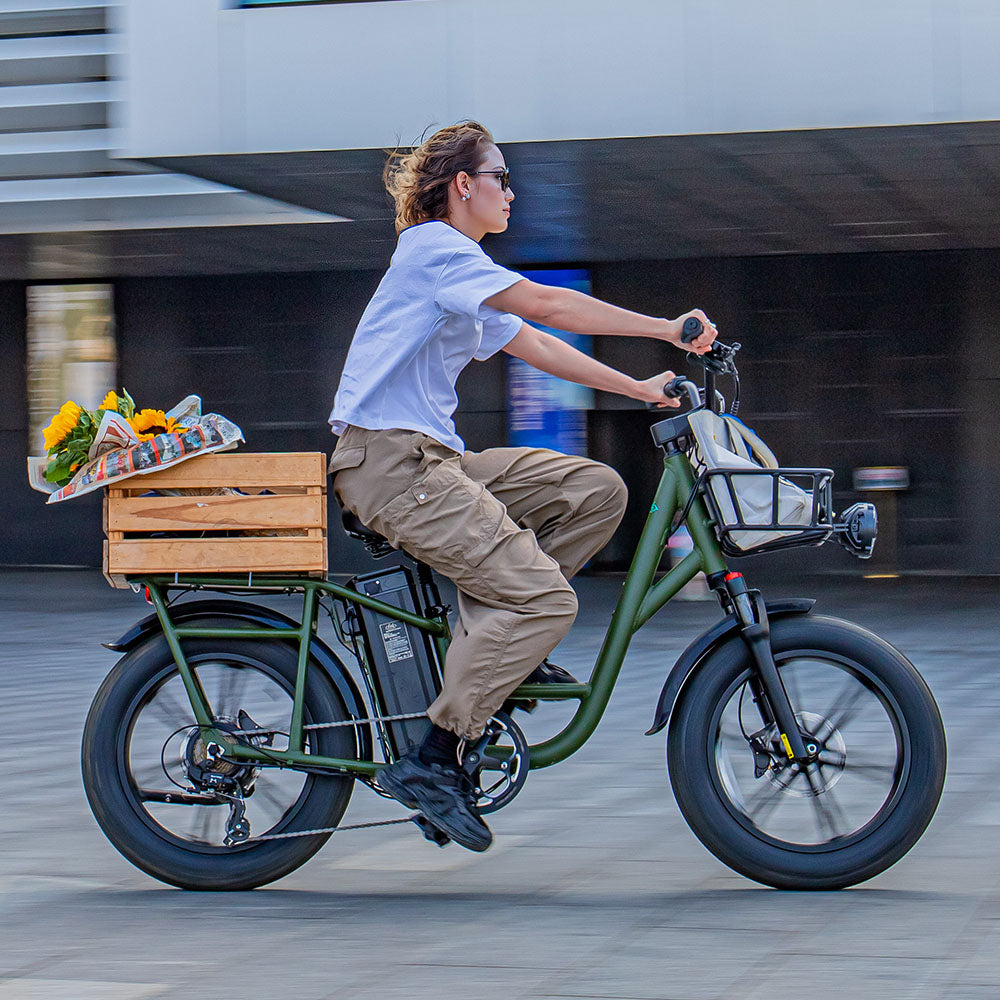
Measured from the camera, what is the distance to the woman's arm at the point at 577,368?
3.74 meters

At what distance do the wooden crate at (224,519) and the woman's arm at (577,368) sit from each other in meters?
0.58

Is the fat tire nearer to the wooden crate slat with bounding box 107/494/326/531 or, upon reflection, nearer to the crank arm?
the wooden crate slat with bounding box 107/494/326/531

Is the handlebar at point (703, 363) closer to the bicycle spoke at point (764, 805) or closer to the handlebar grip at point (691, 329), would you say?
the handlebar grip at point (691, 329)

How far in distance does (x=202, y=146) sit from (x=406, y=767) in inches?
356

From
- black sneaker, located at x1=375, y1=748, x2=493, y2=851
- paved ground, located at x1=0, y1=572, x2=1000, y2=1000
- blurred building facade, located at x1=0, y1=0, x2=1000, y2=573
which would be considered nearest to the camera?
paved ground, located at x1=0, y1=572, x2=1000, y2=1000

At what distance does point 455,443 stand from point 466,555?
31cm

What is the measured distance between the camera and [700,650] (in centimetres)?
386

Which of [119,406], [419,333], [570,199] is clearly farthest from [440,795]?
[570,199]

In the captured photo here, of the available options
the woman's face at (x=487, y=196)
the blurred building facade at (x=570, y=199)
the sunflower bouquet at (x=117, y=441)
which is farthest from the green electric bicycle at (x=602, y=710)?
Result: the blurred building facade at (x=570, y=199)

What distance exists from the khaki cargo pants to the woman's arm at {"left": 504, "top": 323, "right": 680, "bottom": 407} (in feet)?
1.03

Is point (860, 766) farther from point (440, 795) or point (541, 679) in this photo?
point (440, 795)

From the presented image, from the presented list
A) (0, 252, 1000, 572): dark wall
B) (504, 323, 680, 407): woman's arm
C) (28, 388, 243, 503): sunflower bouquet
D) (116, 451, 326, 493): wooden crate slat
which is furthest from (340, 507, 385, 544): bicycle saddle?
(0, 252, 1000, 572): dark wall

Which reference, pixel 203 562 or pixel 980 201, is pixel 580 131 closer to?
pixel 980 201

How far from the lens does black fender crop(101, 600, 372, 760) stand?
4.01m
